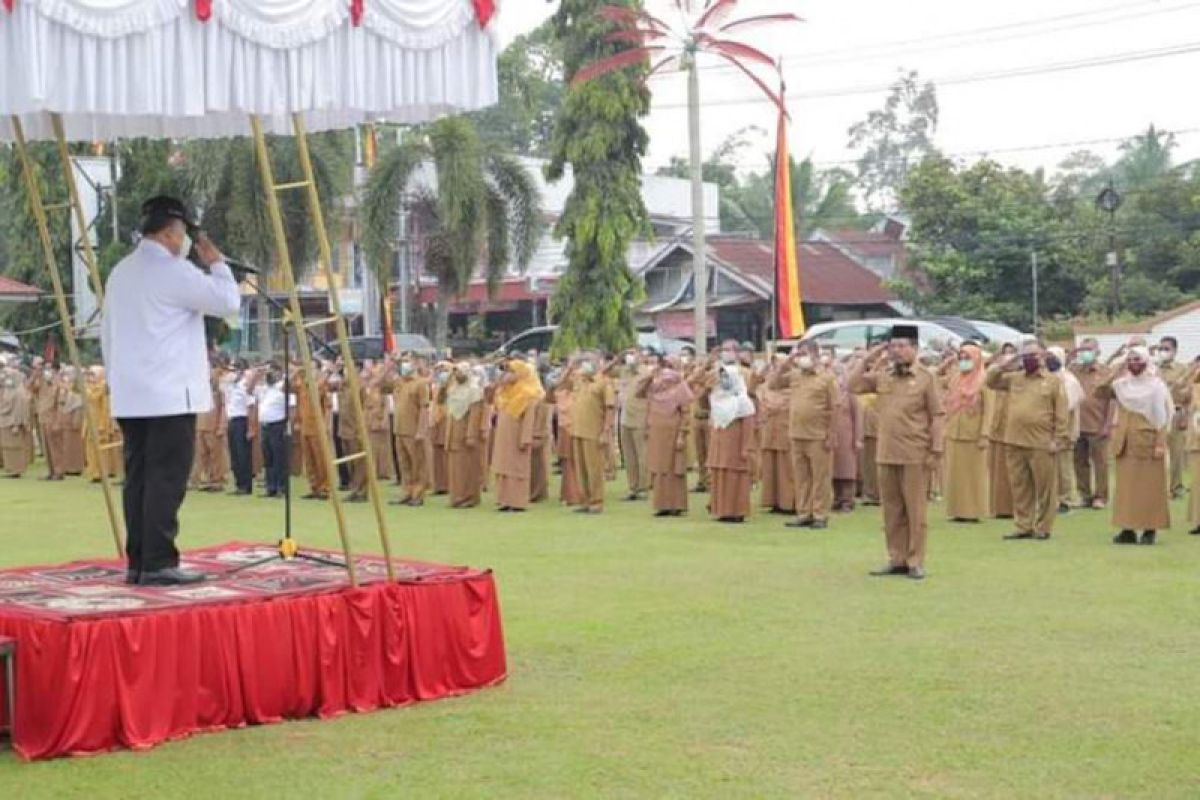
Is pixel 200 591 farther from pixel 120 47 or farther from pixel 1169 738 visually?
pixel 1169 738

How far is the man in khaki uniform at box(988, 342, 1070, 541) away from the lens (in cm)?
1445

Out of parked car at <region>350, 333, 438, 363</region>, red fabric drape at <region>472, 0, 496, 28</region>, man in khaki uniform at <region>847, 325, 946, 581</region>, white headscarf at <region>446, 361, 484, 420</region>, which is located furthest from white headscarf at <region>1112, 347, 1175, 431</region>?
parked car at <region>350, 333, 438, 363</region>

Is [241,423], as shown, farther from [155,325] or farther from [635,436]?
[155,325]

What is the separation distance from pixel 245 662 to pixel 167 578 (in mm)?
805

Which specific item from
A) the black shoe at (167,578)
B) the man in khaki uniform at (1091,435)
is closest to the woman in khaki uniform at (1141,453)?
the man in khaki uniform at (1091,435)

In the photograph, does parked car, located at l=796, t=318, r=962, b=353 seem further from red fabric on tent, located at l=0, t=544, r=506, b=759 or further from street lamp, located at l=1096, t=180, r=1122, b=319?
red fabric on tent, located at l=0, t=544, r=506, b=759

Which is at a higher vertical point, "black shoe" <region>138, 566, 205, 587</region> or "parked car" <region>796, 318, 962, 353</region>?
"parked car" <region>796, 318, 962, 353</region>

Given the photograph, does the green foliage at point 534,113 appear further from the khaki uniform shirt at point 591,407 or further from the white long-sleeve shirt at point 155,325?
the white long-sleeve shirt at point 155,325

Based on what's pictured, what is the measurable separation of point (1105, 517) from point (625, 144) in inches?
652

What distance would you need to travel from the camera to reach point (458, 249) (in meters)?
32.1

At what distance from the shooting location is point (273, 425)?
2056 centimetres

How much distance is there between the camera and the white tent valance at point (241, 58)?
656 cm

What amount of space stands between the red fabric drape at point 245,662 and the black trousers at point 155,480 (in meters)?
0.82

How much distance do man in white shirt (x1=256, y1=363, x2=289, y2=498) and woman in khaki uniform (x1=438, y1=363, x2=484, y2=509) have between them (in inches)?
87.1
